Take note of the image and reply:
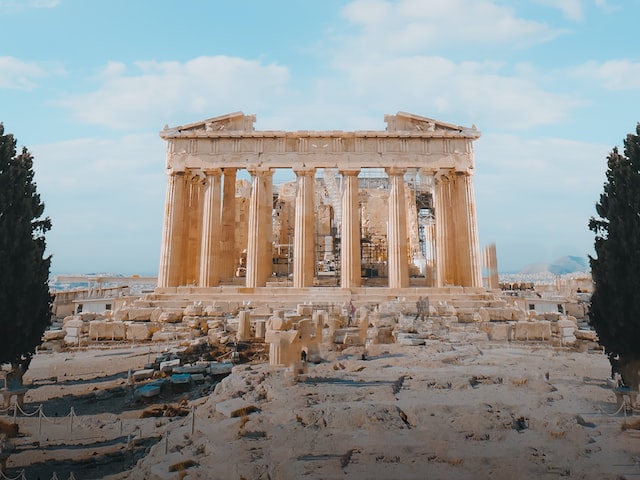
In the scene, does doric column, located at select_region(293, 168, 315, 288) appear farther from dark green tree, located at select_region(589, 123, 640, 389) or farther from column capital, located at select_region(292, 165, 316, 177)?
dark green tree, located at select_region(589, 123, 640, 389)

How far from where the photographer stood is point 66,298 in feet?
91.4

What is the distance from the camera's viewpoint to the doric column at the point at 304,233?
943 inches

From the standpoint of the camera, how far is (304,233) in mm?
24359

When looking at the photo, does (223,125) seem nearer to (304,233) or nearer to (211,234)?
(211,234)

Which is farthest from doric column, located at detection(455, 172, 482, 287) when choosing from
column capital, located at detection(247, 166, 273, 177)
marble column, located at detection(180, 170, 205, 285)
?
marble column, located at detection(180, 170, 205, 285)

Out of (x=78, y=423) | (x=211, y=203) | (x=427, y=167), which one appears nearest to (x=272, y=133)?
(x=211, y=203)

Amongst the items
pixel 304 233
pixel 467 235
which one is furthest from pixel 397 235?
pixel 304 233

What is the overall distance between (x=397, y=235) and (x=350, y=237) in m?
2.72

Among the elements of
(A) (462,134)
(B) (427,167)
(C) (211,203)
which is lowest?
(C) (211,203)

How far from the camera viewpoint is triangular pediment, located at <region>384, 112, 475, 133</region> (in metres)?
25.0

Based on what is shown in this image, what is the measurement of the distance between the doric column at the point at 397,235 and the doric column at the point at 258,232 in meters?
7.29

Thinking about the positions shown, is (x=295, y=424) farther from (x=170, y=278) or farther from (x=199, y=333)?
(x=170, y=278)

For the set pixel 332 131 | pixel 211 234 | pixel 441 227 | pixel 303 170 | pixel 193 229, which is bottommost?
pixel 211 234

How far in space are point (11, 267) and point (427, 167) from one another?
2116cm
